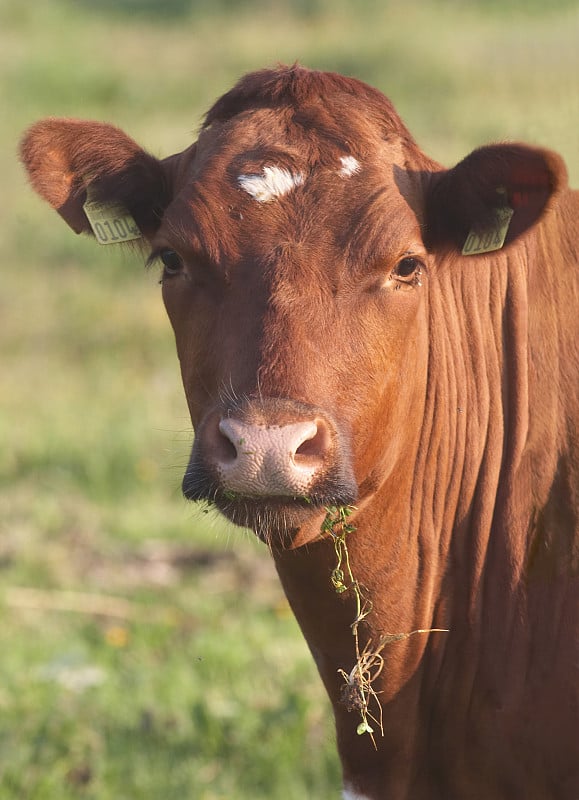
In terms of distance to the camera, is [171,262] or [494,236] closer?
[494,236]

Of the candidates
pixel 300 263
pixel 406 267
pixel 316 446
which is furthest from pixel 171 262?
pixel 316 446

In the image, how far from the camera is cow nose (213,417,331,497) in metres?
3.18

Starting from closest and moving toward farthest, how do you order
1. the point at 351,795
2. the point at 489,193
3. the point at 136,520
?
the point at 489,193
the point at 351,795
the point at 136,520

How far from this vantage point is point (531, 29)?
1989cm

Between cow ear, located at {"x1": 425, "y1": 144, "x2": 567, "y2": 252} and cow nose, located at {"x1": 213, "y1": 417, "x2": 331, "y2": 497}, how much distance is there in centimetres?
89

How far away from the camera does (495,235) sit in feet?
12.4

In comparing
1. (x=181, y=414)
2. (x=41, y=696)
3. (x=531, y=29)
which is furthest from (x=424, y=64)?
(x=41, y=696)

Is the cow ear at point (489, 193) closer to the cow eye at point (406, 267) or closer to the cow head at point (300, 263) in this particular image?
the cow head at point (300, 263)

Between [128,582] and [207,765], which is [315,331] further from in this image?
[128,582]

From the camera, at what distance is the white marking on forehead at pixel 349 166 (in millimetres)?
3697

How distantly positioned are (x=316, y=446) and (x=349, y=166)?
0.92 meters

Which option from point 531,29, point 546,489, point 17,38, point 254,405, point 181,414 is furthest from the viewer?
point 17,38

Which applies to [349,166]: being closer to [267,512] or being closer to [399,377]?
[399,377]

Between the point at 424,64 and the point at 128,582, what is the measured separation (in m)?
14.6
